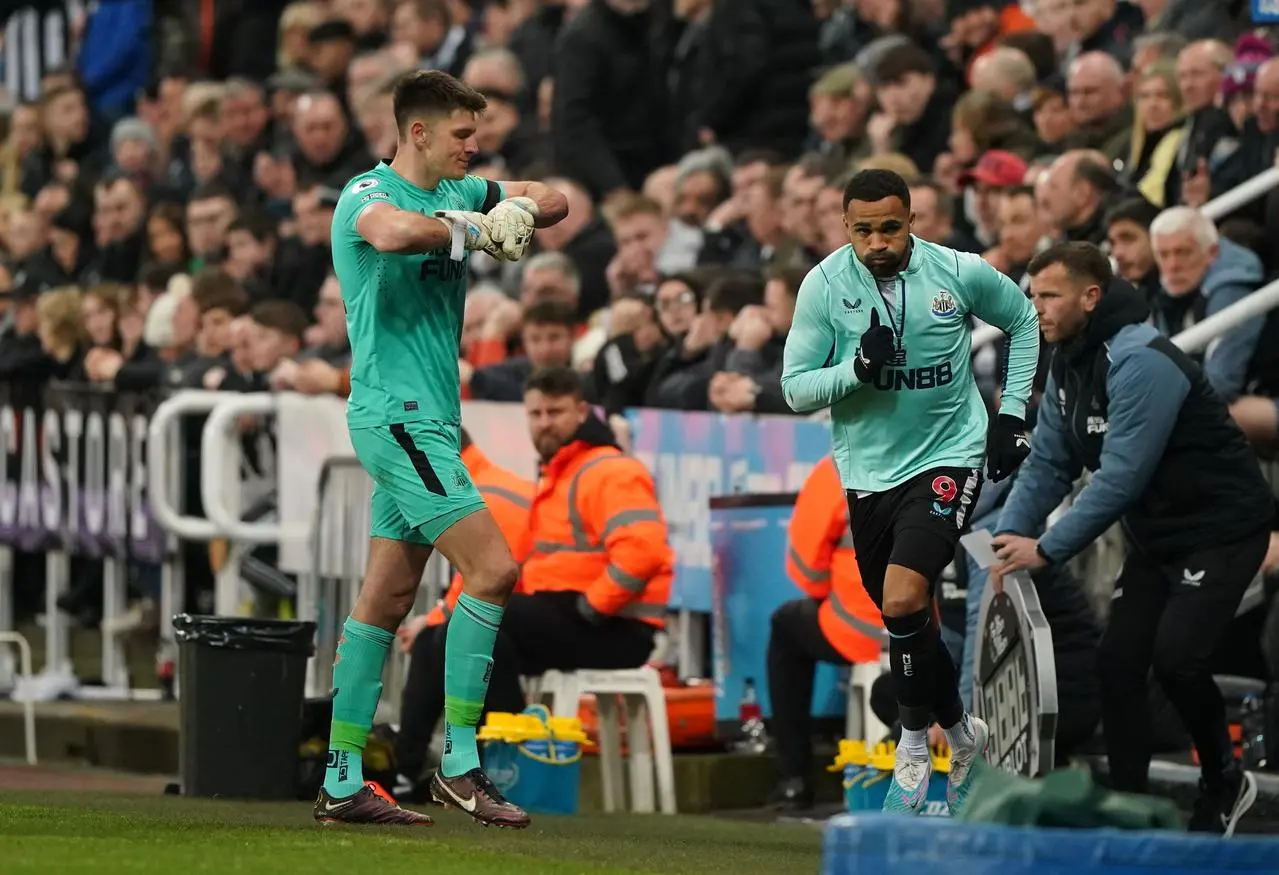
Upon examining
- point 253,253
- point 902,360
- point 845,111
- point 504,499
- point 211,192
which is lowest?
point 504,499

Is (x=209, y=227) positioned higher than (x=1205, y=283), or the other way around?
(x=209, y=227)

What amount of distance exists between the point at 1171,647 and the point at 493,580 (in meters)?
2.80

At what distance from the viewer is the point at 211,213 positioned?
758 inches

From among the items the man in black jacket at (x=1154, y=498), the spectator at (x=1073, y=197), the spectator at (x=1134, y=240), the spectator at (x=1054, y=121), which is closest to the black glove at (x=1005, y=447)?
the man in black jacket at (x=1154, y=498)

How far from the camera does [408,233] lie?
8367 mm

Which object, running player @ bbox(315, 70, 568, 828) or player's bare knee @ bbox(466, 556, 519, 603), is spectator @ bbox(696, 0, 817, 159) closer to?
running player @ bbox(315, 70, 568, 828)

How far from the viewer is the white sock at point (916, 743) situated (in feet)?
30.5

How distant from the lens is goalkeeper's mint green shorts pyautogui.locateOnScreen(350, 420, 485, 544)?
28.9 ft

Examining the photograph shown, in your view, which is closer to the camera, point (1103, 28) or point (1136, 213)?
point (1136, 213)

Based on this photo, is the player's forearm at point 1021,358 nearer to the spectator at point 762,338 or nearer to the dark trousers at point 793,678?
the dark trousers at point 793,678

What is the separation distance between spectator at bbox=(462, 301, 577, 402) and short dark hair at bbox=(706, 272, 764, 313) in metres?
0.75

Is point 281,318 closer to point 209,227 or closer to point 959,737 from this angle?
point 209,227

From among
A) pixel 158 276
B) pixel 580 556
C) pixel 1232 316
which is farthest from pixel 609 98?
pixel 1232 316

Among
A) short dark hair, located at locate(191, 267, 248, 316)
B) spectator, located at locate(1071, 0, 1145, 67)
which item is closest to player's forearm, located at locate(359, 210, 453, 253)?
spectator, located at locate(1071, 0, 1145, 67)
